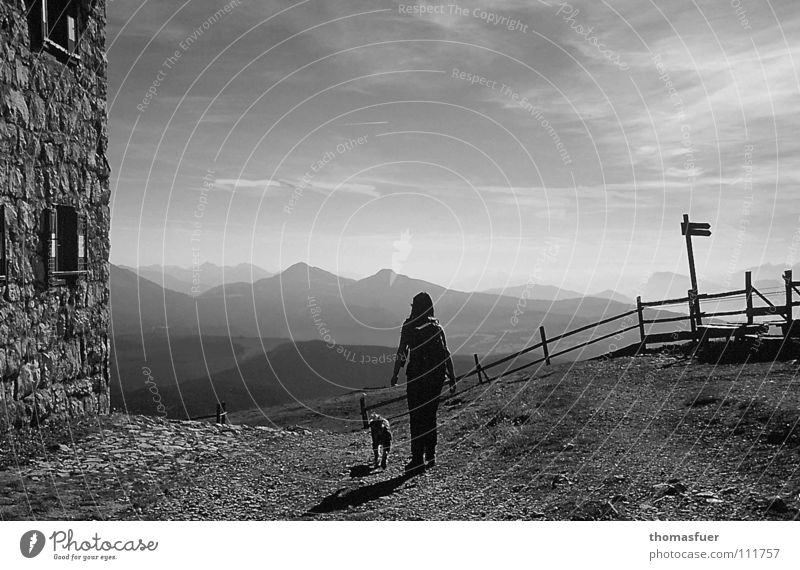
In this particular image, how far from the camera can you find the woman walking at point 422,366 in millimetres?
9477

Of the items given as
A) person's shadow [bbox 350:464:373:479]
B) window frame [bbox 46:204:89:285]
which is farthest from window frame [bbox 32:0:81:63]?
person's shadow [bbox 350:464:373:479]

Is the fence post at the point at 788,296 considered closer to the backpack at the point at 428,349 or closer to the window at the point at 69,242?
the backpack at the point at 428,349

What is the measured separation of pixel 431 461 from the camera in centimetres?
984

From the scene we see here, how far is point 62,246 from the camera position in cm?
1188

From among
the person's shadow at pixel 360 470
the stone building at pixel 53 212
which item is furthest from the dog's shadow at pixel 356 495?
the stone building at pixel 53 212

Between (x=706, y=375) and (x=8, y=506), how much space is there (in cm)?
1688

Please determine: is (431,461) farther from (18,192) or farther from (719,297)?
(719,297)

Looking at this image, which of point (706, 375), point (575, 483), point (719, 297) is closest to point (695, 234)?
point (719, 297)

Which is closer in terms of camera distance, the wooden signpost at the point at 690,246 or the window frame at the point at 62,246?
the window frame at the point at 62,246

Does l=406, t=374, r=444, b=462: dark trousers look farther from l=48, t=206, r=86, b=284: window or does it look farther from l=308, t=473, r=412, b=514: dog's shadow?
l=48, t=206, r=86, b=284: window

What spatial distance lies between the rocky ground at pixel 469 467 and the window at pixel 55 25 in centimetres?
755

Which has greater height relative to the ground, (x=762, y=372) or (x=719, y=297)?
(x=719, y=297)

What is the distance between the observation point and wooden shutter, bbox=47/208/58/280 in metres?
11.2

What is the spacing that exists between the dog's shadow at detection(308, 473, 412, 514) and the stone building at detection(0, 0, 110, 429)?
20.3 ft
